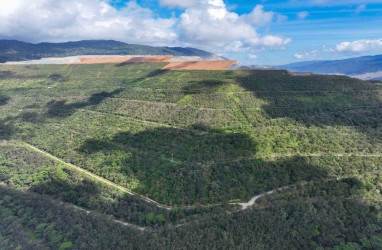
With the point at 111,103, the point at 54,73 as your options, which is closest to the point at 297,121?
the point at 111,103

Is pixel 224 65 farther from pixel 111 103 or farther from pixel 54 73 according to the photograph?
pixel 54 73

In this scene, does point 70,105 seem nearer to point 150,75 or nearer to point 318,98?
point 150,75

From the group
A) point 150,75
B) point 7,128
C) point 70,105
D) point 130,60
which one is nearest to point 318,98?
point 150,75

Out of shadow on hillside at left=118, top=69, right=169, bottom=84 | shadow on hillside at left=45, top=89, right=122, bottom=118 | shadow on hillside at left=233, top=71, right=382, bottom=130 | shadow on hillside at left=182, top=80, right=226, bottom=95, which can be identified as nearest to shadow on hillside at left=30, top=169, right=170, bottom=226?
shadow on hillside at left=45, top=89, right=122, bottom=118

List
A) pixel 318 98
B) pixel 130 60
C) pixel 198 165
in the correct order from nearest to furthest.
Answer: pixel 198 165 < pixel 318 98 < pixel 130 60

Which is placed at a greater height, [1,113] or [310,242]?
[1,113]

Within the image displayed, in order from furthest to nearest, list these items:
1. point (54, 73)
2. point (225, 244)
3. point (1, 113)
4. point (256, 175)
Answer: point (54, 73) → point (1, 113) → point (256, 175) → point (225, 244)

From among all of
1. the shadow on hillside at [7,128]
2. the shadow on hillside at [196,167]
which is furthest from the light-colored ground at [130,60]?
the shadow on hillside at [196,167]
